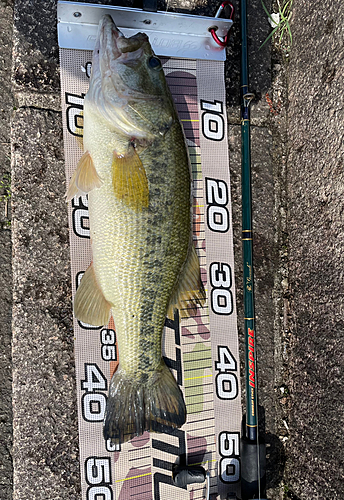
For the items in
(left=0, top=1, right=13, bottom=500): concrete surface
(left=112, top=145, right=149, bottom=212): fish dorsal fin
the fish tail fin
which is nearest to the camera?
(left=112, top=145, right=149, bottom=212): fish dorsal fin

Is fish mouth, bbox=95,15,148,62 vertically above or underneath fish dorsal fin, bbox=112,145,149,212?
above

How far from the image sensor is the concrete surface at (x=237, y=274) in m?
2.39

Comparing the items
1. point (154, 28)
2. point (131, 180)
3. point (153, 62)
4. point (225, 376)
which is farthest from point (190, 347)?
point (154, 28)

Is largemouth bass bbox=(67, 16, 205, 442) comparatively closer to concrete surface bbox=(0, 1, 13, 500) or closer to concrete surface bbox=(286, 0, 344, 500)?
concrete surface bbox=(0, 1, 13, 500)

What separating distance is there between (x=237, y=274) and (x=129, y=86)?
149 centimetres

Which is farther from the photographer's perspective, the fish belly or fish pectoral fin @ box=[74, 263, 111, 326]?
fish pectoral fin @ box=[74, 263, 111, 326]

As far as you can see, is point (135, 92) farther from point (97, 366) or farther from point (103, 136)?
point (97, 366)

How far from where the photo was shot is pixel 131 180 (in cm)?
192

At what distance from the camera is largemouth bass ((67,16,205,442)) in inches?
77.0

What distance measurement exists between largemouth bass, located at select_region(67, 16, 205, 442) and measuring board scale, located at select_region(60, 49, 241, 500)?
309mm

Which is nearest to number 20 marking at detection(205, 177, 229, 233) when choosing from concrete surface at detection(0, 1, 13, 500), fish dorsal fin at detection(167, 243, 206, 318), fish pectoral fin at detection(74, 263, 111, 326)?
fish dorsal fin at detection(167, 243, 206, 318)

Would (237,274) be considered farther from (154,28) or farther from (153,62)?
(154,28)

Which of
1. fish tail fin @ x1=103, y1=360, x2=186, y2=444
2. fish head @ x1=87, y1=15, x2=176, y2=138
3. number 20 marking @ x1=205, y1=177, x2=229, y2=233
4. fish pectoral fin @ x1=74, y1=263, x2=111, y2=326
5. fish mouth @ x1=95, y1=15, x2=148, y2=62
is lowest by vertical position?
fish tail fin @ x1=103, y1=360, x2=186, y2=444

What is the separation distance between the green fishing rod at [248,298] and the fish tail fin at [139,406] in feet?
1.93
